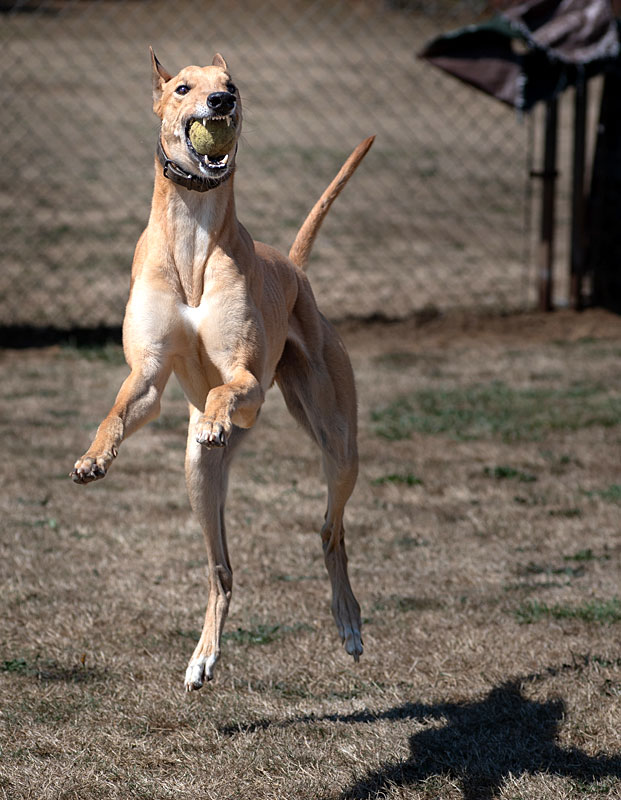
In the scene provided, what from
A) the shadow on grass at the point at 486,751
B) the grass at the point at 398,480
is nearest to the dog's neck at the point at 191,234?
the shadow on grass at the point at 486,751

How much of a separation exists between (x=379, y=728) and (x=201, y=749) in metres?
Result: 0.60

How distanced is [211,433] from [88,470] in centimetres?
32

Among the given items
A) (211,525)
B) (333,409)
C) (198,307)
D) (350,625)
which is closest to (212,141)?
(198,307)

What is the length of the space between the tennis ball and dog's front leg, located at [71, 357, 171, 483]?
2.02ft

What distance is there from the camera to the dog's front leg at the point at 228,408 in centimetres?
280

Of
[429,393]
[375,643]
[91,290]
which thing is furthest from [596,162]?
[375,643]

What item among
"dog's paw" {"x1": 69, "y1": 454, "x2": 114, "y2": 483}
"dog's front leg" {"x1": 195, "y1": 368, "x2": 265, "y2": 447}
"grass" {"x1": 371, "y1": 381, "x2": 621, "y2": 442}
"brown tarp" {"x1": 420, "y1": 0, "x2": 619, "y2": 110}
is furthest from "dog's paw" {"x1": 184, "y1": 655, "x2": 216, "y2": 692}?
"brown tarp" {"x1": 420, "y1": 0, "x2": 619, "y2": 110}

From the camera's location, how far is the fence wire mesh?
36.2ft

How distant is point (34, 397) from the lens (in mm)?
7625

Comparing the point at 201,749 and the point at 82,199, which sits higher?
the point at 201,749

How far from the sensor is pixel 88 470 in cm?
272

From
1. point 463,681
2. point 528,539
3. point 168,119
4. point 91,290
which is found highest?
point 168,119

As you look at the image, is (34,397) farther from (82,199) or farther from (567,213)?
(567,213)

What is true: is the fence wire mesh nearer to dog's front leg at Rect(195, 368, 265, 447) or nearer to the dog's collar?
the dog's collar
